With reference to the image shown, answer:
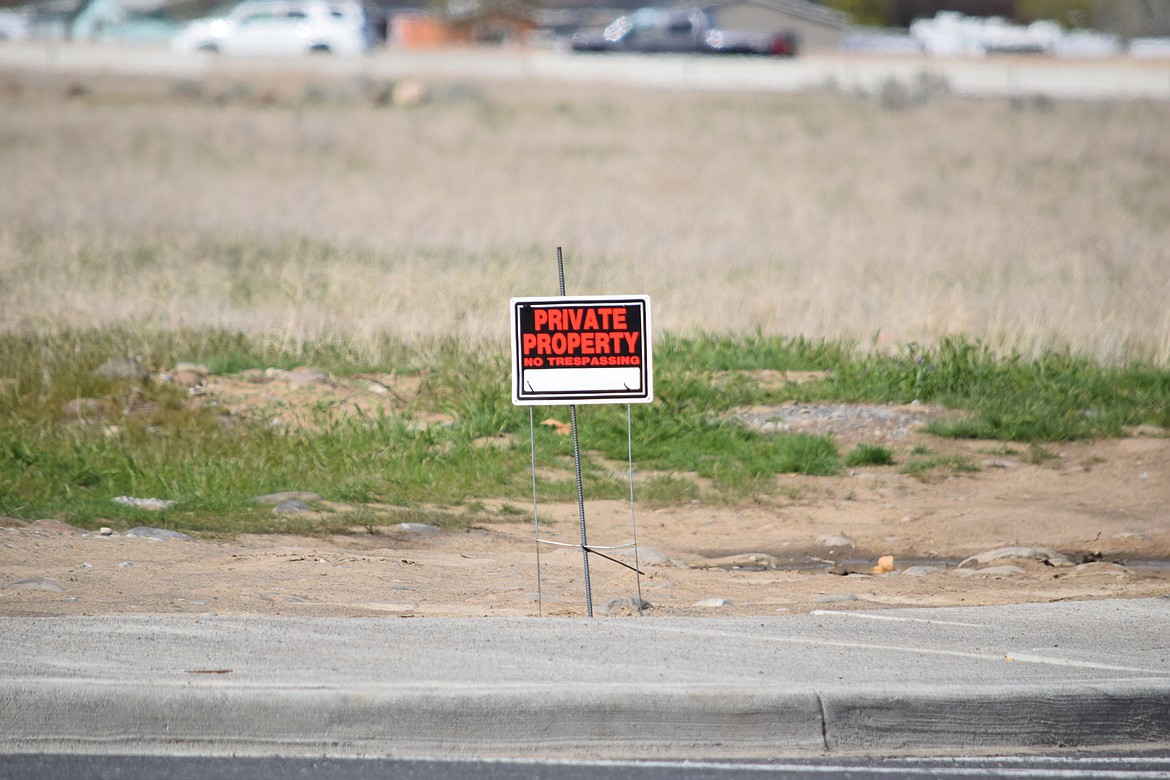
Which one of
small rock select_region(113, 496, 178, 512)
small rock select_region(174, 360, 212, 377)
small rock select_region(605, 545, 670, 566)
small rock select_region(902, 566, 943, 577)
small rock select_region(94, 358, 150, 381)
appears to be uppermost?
small rock select_region(94, 358, 150, 381)

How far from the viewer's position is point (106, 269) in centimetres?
1789

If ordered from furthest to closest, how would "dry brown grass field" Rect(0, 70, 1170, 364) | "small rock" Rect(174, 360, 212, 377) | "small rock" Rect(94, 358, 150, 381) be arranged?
"dry brown grass field" Rect(0, 70, 1170, 364)
"small rock" Rect(174, 360, 212, 377)
"small rock" Rect(94, 358, 150, 381)

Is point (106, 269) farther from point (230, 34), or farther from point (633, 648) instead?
point (230, 34)

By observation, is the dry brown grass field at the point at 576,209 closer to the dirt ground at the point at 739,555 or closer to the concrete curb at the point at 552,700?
the dirt ground at the point at 739,555

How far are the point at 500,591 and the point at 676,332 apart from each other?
7.08 meters

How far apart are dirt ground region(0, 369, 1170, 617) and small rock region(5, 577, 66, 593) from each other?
2 cm

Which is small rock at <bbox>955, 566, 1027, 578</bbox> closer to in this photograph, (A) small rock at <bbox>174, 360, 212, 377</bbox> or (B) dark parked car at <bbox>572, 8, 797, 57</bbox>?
(A) small rock at <bbox>174, 360, 212, 377</bbox>

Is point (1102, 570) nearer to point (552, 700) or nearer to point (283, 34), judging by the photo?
point (552, 700)

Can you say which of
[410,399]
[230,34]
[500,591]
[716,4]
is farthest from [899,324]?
[716,4]

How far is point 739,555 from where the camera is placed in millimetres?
8984

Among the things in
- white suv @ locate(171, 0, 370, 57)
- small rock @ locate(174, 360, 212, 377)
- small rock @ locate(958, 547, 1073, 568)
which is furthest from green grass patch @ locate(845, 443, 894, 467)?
white suv @ locate(171, 0, 370, 57)

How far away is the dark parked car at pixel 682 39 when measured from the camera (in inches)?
1983

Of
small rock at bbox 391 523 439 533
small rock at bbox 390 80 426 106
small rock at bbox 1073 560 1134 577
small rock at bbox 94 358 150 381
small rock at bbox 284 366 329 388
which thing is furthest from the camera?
small rock at bbox 390 80 426 106

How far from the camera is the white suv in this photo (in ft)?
154
